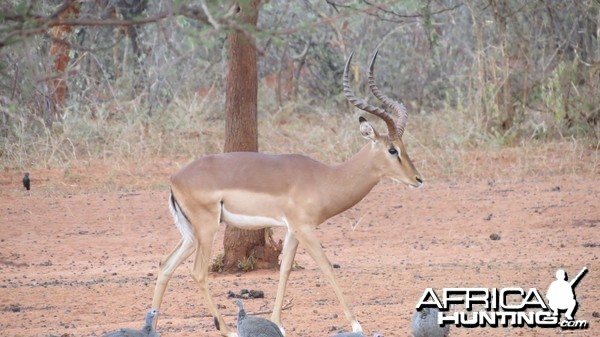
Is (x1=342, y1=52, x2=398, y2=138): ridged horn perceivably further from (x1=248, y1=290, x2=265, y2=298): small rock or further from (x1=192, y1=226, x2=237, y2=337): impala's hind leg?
(x1=248, y1=290, x2=265, y2=298): small rock

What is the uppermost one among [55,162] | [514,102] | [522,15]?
[522,15]

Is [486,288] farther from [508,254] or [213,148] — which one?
[213,148]

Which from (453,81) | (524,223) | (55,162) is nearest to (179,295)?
(524,223)

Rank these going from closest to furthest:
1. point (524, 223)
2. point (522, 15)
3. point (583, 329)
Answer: point (583, 329), point (524, 223), point (522, 15)

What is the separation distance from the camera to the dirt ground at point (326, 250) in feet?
27.2

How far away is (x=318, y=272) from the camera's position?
402 inches

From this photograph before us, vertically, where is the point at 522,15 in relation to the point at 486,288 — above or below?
above

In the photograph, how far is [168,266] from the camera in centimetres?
796

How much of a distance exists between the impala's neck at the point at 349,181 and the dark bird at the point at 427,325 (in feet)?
5.72

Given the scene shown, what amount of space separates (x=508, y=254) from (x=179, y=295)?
362 centimetres
